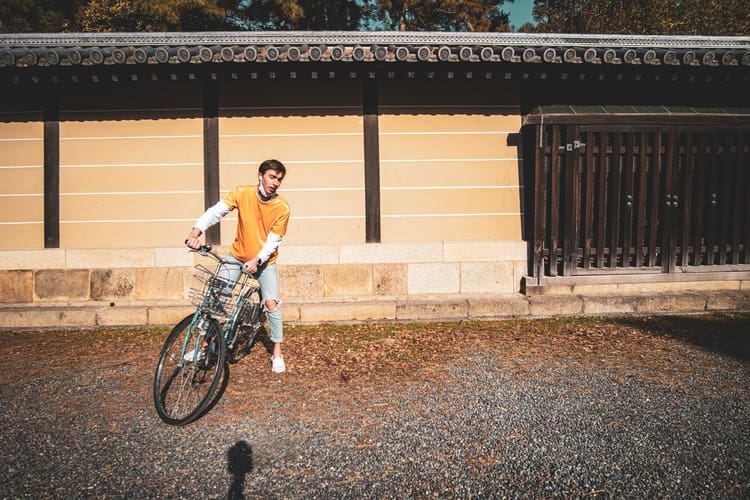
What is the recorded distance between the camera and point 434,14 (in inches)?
829

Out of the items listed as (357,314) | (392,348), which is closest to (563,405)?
(392,348)

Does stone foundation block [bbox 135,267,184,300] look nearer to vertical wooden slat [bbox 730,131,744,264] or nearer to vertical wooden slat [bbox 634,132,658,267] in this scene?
vertical wooden slat [bbox 634,132,658,267]

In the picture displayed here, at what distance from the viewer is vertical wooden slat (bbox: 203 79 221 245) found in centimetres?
696

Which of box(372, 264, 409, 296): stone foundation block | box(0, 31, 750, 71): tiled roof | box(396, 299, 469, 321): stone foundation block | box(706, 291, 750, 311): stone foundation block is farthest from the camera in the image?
box(372, 264, 409, 296): stone foundation block

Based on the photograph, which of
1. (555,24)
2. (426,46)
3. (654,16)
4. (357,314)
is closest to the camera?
(426,46)

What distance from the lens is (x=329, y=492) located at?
2.73 metres

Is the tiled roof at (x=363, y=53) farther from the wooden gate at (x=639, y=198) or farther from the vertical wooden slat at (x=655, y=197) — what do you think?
the vertical wooden slat at (x=655, y=197)

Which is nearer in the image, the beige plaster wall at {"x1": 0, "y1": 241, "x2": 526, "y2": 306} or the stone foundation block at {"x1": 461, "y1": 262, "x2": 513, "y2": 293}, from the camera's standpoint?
the beige plaster wall at {"x1": 0, "y1": 241, "x2": 526, "y2": 306}

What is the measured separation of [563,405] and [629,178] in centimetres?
452

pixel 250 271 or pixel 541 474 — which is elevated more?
pixel 250 271

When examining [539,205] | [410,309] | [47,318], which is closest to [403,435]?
[410,309]

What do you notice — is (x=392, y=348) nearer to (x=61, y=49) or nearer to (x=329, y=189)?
(x=329, y=189)

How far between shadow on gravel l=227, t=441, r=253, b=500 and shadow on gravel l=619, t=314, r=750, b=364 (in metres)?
5.15

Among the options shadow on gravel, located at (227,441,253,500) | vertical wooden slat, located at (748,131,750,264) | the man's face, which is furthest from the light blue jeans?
vertical wooden slat, located at (748,131,750,264)
